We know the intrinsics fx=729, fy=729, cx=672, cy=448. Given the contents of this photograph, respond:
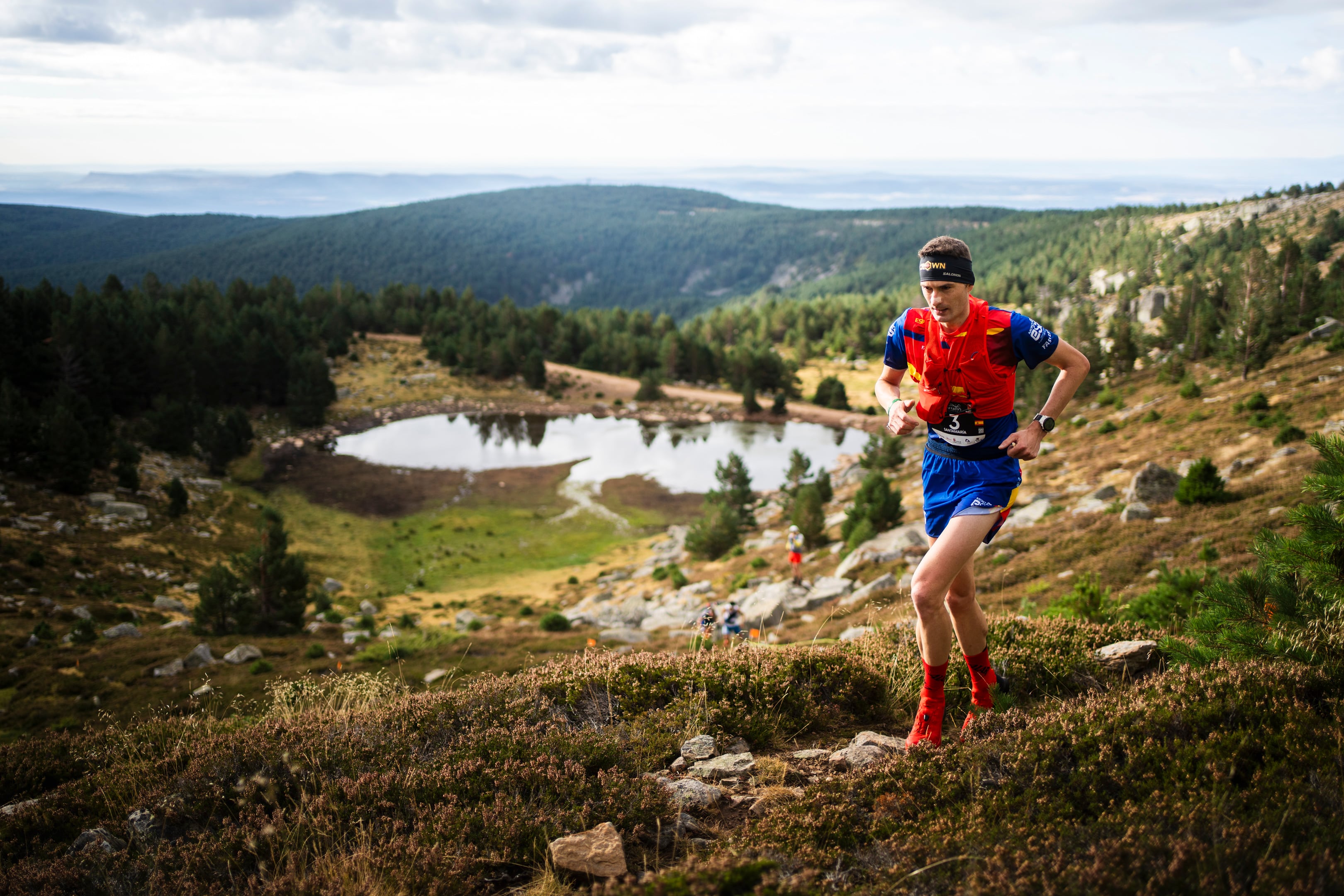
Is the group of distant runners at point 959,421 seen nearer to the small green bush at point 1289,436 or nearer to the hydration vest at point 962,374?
the hydration vest at point 962,374

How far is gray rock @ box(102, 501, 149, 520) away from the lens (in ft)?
93.5

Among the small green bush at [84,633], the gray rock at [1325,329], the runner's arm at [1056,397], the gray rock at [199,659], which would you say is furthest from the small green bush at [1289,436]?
the small green bush at [84,633]

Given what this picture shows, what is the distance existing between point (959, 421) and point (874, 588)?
10726 millimetres

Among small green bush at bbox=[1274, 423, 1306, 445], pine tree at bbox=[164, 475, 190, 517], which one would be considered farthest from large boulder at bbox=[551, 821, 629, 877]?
pine tree at bbox=[164, 475, 190, 517]

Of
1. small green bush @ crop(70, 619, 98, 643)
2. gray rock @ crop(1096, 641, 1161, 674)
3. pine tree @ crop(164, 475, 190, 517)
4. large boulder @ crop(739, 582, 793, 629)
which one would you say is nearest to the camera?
gray rock @ crop(1096, 641, 1161, 674)

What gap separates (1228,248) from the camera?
9106 centimetres

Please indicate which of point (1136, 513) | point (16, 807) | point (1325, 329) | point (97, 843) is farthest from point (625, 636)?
point (1325, 329)

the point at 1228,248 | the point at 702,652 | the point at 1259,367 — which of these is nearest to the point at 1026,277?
the point at 1228,248

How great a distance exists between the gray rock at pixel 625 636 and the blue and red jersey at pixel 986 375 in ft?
33.6

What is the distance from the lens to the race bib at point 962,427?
4184mm

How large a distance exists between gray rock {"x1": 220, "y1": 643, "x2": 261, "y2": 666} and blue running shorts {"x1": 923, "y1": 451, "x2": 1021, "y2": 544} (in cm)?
1337

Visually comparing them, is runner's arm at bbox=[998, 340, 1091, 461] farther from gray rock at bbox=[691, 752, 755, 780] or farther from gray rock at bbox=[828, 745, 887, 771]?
gray rock at bbox=[691, 752, 755, 780]

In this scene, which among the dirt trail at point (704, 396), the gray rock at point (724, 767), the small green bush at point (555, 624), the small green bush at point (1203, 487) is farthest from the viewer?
the dirt trail at point (704, 396)

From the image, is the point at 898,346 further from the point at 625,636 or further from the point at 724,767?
the point at 625,636
